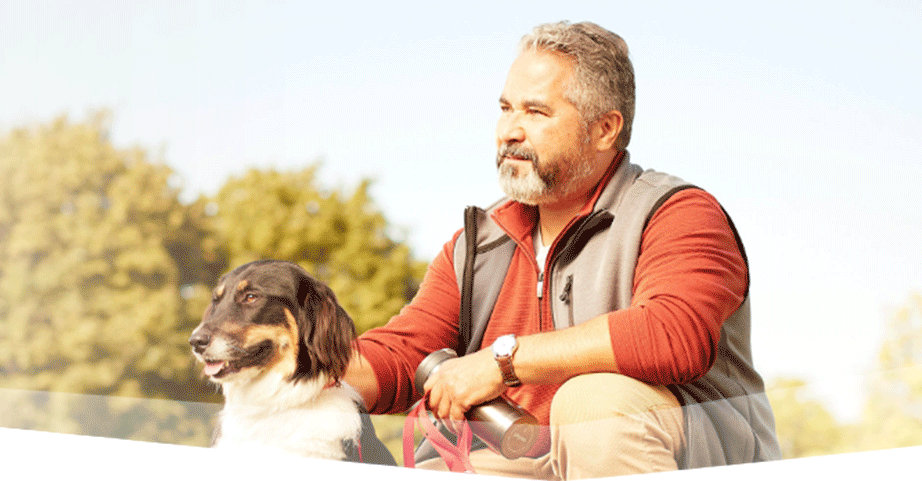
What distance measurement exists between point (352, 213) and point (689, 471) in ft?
6.57

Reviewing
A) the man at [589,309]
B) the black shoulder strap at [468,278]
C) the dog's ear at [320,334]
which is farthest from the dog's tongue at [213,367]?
the black shoulder strap at [468,278]

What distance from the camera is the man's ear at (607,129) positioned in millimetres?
1916

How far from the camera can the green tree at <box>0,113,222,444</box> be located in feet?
10.4

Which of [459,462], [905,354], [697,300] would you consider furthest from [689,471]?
[905,354]

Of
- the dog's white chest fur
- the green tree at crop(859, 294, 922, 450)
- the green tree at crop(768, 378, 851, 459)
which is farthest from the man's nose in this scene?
the green tree at crop(859, 294, 922, 450)

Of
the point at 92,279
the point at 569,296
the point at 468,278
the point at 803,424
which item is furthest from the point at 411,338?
the point at 92,279

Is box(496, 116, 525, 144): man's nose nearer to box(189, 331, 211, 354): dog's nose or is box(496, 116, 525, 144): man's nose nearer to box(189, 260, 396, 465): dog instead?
box(189, 260, 396, 465): dog

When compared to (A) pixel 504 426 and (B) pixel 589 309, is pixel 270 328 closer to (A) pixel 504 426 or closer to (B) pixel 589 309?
(A) pixel 504 426

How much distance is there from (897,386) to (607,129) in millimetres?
1257

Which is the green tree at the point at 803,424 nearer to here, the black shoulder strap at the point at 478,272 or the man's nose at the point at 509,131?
the black shoulder strap at the point at 478,272

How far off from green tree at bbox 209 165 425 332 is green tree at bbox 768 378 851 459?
52.9 inches

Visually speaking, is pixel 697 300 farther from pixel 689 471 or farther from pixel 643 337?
pixel 689 471

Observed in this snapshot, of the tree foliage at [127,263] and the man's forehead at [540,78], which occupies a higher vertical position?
the man's forehead at [540,78]

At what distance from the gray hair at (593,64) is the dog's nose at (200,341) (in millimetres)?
978
